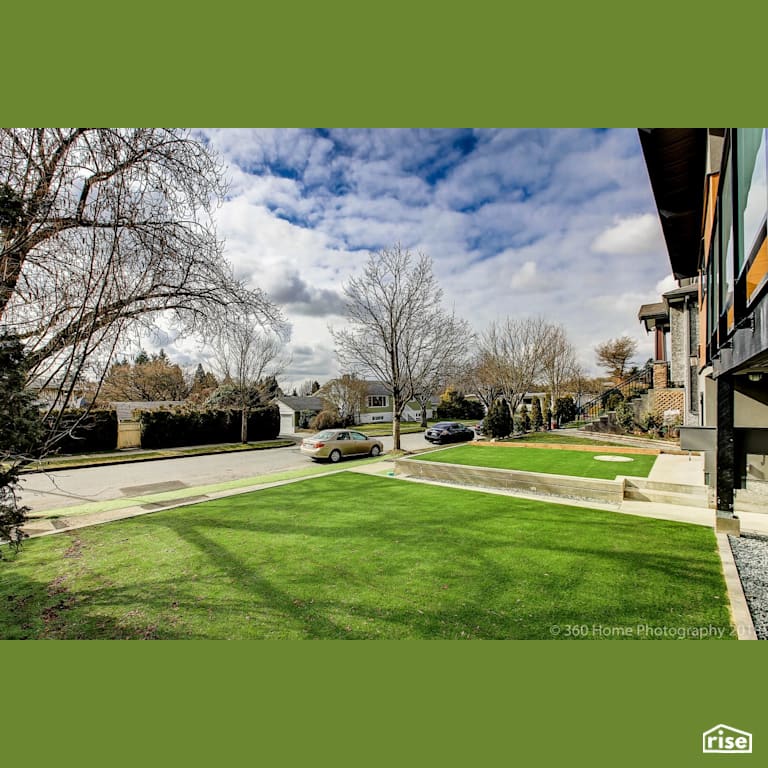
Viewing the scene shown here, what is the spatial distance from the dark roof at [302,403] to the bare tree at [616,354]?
2713 cm

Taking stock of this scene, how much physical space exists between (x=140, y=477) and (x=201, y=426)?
10754mm

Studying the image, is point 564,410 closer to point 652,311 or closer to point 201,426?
point 652,311

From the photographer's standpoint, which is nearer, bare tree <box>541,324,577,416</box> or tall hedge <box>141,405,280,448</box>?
tall hedge <box>141,405,280,448</box>

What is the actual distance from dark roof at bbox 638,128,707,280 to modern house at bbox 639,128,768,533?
2cm

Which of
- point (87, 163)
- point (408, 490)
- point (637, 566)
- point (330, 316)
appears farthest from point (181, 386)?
point (637, 566)

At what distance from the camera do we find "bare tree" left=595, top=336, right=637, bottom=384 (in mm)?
34375

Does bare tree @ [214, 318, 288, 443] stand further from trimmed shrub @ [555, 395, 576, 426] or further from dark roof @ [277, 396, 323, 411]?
trimmed shrub @ [555, 395, 576, 426]

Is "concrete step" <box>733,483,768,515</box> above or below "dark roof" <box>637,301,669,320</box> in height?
below

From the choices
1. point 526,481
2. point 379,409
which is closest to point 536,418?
point 526,481

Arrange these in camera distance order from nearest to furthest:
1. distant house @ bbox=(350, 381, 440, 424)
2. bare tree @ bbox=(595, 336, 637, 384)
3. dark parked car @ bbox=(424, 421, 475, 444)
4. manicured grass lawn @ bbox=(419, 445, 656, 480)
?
manicured grass lawn @ bbox=(419, 445, 656, 480), dark parked car @ bbox=(424, 421, 475, 444), bare tree @ bbox=(595, 336, 637, 384), distant house @ bbox=(350, 381, 440, 424)

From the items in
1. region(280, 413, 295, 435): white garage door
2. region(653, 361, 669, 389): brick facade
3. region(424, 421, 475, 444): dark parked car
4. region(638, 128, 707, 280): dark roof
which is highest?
region(638, 128, 707, 280): dark roof

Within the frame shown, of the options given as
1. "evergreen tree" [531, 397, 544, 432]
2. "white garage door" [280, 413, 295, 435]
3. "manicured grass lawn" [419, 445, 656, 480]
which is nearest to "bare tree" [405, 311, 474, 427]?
"manicured grass lawn" [419, 445, 656, 480]

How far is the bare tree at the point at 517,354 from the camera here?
24047mm
